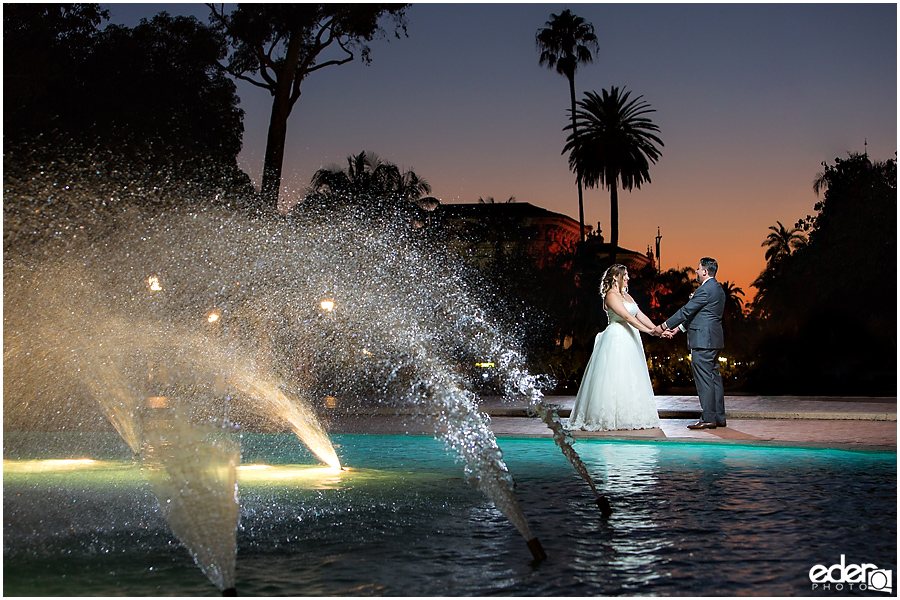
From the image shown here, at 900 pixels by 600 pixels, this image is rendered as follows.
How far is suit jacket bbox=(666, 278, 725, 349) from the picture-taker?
40.6 ft

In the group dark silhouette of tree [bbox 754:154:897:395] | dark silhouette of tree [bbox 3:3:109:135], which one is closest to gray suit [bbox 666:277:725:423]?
dark silhouette of tree [bbox 3:3:109:135]

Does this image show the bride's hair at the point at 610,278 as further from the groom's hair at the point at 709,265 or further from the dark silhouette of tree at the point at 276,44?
the dark silhouette of tree at the point at 276,44

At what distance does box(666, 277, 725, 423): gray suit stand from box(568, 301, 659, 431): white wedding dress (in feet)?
2.23

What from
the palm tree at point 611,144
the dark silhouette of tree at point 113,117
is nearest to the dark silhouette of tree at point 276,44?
the dark silhouette of tree at point 113,117

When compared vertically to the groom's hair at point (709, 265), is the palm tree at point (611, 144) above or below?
above

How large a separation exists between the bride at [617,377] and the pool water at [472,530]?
2.64 m

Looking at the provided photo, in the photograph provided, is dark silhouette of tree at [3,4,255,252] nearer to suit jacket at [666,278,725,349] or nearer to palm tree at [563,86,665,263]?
suit jacket at [666,278,725,349]

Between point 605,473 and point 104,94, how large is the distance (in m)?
17.9

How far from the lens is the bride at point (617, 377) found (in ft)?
40.1

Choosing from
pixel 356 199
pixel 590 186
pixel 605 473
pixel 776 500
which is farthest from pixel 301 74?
pixel 590 186

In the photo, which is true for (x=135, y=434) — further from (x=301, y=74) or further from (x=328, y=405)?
(x=301, y=74)

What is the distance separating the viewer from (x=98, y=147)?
68.4 ft

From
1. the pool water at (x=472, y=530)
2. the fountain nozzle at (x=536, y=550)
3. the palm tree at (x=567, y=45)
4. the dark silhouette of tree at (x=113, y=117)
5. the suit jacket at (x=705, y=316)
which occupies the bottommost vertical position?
the pool water at (x=472, y=530)

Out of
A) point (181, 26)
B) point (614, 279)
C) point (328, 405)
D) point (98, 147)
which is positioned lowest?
point (328, 405)
